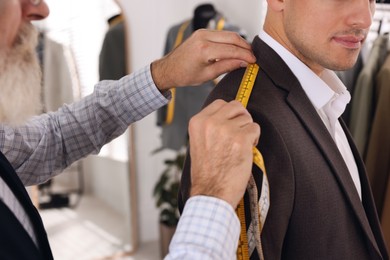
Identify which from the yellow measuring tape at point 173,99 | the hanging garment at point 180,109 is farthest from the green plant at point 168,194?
the yellow measuring tape at point 173,99

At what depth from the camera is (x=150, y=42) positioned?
120 inches

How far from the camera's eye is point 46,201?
2918mm

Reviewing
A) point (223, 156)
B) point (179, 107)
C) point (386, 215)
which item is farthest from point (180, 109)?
point (223, 156)

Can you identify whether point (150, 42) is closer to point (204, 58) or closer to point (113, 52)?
point (113, 52)

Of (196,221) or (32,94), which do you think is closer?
(196,221)

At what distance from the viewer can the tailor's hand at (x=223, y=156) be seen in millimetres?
748

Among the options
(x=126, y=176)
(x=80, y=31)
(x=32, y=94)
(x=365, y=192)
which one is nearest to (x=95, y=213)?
(x=126, y=176)

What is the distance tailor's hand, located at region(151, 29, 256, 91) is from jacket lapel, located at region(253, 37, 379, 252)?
0.05m

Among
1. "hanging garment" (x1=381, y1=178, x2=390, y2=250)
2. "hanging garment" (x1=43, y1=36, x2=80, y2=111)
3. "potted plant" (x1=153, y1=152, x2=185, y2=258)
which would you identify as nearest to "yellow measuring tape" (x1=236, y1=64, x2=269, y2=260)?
"hanging garment" (x1=381, y1=178, x2=390, y2=250)

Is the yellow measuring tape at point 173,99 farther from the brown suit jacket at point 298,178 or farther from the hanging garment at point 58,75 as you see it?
the brown suit jacket at point 298,178

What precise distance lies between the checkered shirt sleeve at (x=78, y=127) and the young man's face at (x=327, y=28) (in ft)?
1.47

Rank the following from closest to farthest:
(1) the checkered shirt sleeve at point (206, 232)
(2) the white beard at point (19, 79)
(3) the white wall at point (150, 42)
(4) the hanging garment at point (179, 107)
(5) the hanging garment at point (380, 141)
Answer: (1) the checkered shirt sleeve at point (206, 232), (2) the white beard at point (19, 79), (5) the hanging garment at point (380, 141), (4) the hanging garment at point (179, 107), (3) the white wall at point (150, 42)

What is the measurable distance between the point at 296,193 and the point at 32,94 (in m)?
0.85

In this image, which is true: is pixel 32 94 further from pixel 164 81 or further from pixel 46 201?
pixel 46 201
